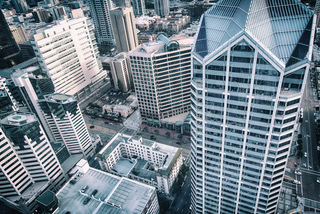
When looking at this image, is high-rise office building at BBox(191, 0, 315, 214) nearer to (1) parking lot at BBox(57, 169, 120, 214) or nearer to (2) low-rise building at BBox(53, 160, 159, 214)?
(2) low-rise building at BBox(53, 160, 159, 214)

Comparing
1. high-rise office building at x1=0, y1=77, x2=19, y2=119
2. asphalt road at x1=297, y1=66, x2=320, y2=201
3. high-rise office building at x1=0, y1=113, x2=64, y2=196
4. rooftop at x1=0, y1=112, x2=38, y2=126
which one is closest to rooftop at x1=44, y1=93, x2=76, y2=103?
high-rise office building at x1=0, y1=113, x2=64, y2=196

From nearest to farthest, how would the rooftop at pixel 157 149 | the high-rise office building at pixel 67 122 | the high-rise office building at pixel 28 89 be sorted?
the rooftop at pixel 157 149
the high-rise office building at pixel 67 122
the high-rise office building at pixel 28 89

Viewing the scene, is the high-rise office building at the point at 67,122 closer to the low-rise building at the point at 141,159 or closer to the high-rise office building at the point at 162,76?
the low-rise building at the point at 141,159

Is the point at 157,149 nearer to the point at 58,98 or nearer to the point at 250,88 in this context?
the point at 58,98

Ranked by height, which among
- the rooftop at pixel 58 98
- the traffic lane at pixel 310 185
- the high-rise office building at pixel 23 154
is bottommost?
the traffic lane at pixel 310 185

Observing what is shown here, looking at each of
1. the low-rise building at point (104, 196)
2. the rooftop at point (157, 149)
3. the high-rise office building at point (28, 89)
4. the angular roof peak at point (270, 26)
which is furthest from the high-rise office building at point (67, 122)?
the angular roof peak at point (270, 26)

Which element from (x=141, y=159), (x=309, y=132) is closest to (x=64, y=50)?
(x=141, y=159)

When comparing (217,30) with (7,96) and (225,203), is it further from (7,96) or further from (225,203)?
(7,96)
